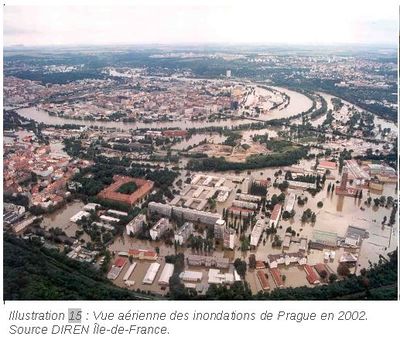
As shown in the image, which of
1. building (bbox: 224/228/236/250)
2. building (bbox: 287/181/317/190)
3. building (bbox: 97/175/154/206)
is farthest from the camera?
building (bbox: 287/181/317/190)

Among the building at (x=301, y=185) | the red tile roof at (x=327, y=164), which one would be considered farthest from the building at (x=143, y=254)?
the red tile roof at (x=327, y=164)

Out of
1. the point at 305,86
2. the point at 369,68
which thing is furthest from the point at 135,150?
the point at 369,68

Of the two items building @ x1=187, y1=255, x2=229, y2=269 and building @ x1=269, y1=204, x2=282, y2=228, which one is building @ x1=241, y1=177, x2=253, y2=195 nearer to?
building @ x1=269, y1=204, x2=282, y2=228

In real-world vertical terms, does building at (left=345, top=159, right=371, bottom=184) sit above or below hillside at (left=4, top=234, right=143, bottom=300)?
below

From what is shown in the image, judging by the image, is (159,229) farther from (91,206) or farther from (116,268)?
(91,206)

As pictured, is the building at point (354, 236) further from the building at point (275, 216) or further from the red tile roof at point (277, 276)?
the red tile roof at point (277, 276)

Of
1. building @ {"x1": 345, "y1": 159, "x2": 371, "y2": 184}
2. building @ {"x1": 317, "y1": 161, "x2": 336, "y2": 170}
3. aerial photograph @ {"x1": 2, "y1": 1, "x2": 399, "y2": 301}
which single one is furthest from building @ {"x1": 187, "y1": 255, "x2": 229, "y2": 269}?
building @ {"x1": 317, "y1": 161, "x2": 336, "y2": 170}
